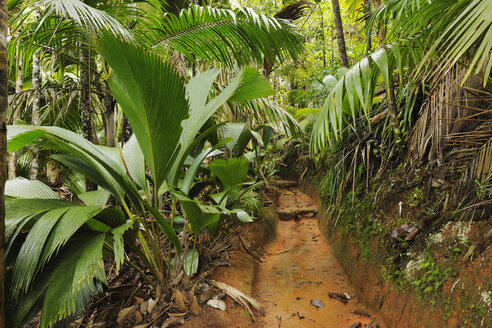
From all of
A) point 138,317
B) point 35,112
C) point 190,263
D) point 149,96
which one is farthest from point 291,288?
point 35,112

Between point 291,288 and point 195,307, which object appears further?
point 291,288

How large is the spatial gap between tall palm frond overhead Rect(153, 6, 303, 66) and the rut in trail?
1.97 m

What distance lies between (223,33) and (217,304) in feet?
6.94

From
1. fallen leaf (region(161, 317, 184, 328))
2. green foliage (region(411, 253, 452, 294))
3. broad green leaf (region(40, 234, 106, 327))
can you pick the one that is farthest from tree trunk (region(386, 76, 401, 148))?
broad green leaf (region(40, 234, 106, 327))

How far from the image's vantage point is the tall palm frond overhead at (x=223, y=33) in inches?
92.3

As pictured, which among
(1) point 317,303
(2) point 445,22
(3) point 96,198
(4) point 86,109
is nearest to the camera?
(2) point 445,22

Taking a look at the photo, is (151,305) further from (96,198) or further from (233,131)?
(233,131)

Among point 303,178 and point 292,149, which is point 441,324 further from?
point 292,149

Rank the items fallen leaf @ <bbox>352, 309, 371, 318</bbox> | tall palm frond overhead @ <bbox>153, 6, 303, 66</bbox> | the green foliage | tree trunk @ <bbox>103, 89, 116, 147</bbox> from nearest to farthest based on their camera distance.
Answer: the green foliage → fallen leaf @ <bbox>352, 309, 371, 318</bbox> → tall palm frond overhead @ <bbox>153, 6, 303, 66</bbox> → tree trunk @ <bbox>103, 89, 116, 147</bbox>

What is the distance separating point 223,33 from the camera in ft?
7.99

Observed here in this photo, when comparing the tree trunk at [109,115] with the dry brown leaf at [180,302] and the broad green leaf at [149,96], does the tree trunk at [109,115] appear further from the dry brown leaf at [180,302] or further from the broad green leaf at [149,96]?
the dry brown leaf at [180,302]

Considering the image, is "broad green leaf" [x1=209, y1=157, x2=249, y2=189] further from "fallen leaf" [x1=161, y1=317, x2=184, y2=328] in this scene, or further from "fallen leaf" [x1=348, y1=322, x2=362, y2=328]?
"fallen leaf" [x1=348, y1=322, x2=362, y2=328]

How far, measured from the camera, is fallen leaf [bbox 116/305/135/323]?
4.91 feet

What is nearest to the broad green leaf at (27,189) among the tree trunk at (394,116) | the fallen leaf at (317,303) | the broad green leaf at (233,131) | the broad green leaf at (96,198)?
the broad green leaf at (96,198)
